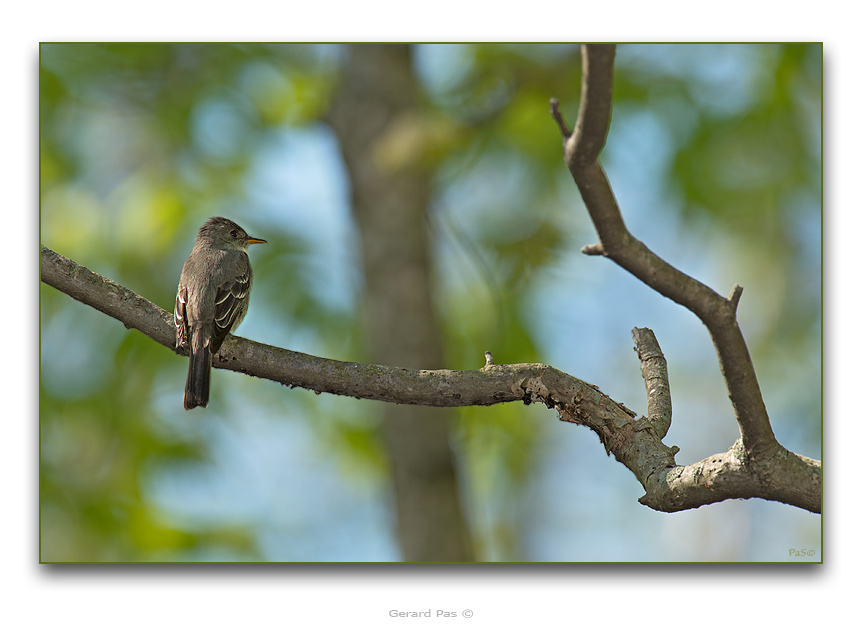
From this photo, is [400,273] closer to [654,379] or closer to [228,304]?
[228,304]

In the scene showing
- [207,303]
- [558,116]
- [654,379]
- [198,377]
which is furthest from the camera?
[207,303]

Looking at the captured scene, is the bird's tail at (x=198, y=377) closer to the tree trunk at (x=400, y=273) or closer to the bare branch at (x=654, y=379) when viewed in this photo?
the bare branch at (x=654, y=379)

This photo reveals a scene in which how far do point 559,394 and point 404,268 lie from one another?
268 cm

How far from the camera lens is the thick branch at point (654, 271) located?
5.39 ft

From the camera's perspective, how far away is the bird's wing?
7.97ft

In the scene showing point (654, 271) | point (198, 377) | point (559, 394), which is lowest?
point (559, 394)

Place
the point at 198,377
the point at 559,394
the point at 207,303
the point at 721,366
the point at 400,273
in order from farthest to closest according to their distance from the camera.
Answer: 1. the point at 400,273
2. the point at 207,303
3. the point at 198,377
4. the point at 559,394
5. the point at 721,366

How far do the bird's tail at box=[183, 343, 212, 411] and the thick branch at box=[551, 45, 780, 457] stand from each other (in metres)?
1.28

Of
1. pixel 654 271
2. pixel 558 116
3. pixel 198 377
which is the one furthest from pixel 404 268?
pixel 558 116

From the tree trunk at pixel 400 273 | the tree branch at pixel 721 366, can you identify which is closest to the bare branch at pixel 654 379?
the tree branch at pixel 721 366

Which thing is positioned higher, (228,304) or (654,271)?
(228,304)

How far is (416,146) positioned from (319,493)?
2.80 meters

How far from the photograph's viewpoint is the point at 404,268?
4.54 m

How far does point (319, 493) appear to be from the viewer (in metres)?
5.61
